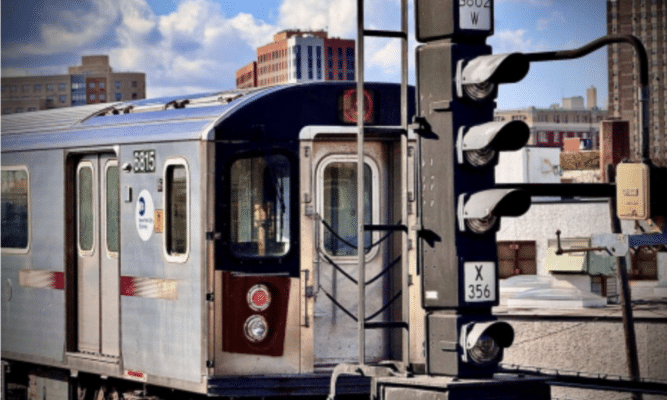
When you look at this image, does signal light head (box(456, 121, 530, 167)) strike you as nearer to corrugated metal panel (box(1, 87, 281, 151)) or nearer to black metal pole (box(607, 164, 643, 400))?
corrugated metal panel (box(1, 87, 281, 151))

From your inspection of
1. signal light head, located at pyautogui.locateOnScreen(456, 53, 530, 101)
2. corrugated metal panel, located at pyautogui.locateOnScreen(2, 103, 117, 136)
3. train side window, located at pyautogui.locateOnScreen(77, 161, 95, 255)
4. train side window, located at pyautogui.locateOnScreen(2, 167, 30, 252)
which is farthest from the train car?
signal light head, located at pyautogui.locateOnScreen(456, 53, 530, 101)

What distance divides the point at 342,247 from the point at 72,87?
152 m

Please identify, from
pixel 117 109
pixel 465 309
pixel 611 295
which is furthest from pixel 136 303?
pixel 611 295

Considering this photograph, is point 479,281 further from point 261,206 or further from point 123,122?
point 123,122

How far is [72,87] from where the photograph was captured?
159875 millimetres

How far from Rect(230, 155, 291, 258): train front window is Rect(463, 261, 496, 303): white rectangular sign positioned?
3.48 m

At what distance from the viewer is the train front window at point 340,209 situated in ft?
38.2

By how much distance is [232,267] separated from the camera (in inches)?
448

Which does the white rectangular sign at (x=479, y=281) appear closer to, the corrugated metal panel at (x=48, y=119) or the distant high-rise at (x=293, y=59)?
the corrugated metal panel at (x=48, y=119)

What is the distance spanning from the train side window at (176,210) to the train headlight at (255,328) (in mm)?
821

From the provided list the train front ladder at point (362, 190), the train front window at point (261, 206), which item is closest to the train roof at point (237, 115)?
the train front window at point (261, 206)

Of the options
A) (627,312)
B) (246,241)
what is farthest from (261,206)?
(627,312)

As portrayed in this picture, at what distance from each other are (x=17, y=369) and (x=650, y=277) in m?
32.1

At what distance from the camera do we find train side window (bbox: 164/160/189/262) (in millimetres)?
11594
